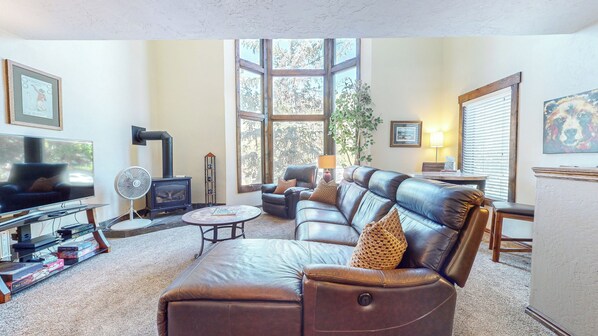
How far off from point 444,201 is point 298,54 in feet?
16.7

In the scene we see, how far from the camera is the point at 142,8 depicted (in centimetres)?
193

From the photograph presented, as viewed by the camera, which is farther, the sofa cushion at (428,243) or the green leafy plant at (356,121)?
the green leafy plant at (356,121)

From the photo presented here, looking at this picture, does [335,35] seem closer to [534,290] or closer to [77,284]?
[534,290]

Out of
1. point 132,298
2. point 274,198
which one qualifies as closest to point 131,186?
point 132,298

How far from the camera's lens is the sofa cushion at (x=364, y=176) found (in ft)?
9.01

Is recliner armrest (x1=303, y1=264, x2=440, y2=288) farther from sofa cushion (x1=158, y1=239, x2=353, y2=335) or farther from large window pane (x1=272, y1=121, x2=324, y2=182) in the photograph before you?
large window pane (x1=272, y1=121, x2=324, y2=182)

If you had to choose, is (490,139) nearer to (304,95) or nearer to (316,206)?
(316,206)

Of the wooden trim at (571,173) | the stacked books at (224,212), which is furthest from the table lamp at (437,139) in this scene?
the stacked books at (224,212)

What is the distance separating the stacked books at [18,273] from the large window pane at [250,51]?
4.53 meters

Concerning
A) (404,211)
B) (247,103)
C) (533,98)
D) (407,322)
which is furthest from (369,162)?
(407,322)

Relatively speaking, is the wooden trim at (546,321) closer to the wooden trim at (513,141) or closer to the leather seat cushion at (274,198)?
the wooden trim at (513,141)

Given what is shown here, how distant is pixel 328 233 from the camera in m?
2.13

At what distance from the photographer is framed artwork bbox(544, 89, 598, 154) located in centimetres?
224

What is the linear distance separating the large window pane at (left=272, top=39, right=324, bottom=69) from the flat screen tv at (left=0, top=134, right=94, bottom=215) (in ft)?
13.0
